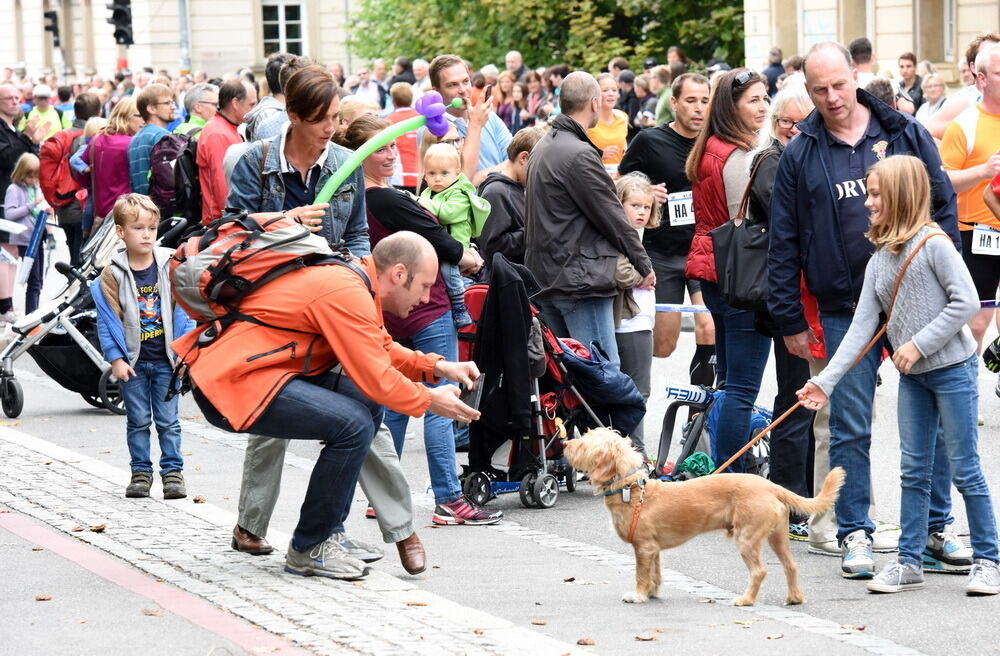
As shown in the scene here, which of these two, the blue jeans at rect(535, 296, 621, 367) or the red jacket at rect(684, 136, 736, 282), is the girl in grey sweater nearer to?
the red jacket at rect(684, 136, 736, 282)

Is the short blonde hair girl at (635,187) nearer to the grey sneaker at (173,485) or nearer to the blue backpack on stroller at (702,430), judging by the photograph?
the blue backpack on stroller at (702,430)

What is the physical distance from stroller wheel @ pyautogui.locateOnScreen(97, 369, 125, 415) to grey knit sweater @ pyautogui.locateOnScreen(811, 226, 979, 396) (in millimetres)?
6062

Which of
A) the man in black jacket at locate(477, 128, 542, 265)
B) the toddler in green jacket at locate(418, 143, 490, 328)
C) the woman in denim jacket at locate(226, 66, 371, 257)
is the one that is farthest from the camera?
the man in black jacket at locate(477, 128, 542, 265)

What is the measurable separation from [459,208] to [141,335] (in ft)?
5.81

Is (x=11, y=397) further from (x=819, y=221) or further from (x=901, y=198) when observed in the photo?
(x=901, y=198)

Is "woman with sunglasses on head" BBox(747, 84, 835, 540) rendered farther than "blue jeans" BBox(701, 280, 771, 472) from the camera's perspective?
No

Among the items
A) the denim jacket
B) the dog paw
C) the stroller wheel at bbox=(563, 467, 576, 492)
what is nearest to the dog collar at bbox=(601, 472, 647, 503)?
the dog paw

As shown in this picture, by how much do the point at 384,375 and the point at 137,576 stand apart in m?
1.49

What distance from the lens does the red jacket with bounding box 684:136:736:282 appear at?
8.28 metres

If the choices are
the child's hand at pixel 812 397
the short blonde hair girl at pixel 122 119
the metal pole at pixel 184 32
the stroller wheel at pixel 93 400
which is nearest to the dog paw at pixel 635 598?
the child's hand at pixel 812 397

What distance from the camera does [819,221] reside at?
6.90 m

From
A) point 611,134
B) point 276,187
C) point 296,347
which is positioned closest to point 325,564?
point 296,347

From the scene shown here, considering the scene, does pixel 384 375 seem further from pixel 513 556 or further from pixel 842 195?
pixel 842 195

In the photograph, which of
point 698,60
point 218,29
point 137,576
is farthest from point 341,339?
point 218,29
